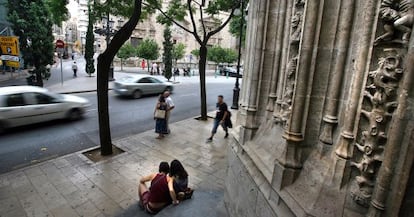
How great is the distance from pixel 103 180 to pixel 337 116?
18.3 ft

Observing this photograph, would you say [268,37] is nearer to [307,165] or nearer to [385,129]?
[307,165]

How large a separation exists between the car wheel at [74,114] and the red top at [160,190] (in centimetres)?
812

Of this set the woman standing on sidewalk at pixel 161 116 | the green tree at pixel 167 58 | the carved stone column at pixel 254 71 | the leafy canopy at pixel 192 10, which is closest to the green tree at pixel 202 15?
the leafy canopy at pixel 192 10

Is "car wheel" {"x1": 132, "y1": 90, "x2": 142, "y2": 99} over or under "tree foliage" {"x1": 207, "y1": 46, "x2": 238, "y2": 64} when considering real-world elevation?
under

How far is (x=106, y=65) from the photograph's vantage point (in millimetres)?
7359

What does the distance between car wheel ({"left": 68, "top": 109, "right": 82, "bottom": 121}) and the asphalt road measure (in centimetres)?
32

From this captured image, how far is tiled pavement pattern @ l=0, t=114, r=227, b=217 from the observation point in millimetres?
5152

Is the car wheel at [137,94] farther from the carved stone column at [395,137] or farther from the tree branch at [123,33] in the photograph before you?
the carved stone column at [395,137]

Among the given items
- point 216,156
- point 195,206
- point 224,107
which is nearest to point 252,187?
point 195,206

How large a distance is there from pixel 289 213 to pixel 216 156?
5579mm

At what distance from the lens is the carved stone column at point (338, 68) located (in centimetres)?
247

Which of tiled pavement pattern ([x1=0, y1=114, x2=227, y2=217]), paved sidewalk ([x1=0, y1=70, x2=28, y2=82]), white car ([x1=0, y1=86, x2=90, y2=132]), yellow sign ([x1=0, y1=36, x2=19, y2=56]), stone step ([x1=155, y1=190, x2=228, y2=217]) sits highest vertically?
yellow sign ([x1=0, y1=36, x2=19, y2=56])

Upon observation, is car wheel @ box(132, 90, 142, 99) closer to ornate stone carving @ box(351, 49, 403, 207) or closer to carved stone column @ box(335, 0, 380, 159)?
carved stone column @ box(335, 0, 380, 159)

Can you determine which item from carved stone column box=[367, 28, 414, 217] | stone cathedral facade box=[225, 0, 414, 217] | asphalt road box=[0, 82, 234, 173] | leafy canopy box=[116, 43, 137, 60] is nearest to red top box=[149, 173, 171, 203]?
stone cathedral facade box=[225, 0, 414, 217]
